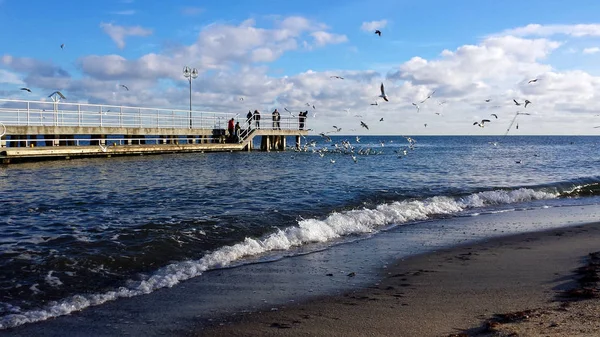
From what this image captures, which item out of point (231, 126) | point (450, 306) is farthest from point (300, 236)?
point (231, 126)

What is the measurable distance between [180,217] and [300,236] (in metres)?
3.07

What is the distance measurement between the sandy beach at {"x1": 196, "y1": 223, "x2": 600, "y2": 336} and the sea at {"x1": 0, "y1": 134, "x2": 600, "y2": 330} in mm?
1661

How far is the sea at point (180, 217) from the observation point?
6742mm

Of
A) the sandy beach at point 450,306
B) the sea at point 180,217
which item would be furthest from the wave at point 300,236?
the sandy beach at point 450,306

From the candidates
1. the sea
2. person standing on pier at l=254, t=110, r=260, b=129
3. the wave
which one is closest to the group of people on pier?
person standing on pier at l=254, t=110, r=260, b=129

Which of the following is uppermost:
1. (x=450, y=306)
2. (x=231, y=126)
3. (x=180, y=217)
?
(x=231, y=126)

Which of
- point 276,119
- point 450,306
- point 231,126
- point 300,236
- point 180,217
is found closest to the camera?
point 450,306

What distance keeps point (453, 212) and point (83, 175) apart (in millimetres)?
13932

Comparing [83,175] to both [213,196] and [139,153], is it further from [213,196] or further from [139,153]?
[139,153]

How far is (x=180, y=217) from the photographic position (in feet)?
37.6

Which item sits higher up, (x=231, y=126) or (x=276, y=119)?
(x=276, y=119)

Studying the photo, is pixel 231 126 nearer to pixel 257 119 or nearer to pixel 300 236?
pixel 257 119

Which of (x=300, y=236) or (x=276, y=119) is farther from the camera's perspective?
(x=276, y=119)

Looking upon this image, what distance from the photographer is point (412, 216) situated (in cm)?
1321
